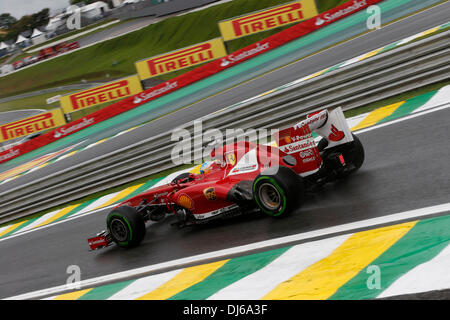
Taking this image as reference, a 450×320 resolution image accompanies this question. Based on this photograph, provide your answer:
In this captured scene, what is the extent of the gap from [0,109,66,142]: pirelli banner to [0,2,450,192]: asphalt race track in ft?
30.9

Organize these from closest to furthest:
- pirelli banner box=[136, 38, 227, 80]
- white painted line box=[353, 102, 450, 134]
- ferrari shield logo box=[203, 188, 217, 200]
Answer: ferrari shield logo box=[203, 188, 217, 200] → white painted line box=[353, 102, 450, 134] → pirelli banner box=[136, 38, 227, 80]

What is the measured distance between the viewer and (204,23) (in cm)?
4247

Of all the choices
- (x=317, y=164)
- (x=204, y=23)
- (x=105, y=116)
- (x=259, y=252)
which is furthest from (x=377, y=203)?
(x=204, y=23)

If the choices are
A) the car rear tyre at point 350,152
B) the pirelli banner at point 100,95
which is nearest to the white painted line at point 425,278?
the car rear tyre at point 350,152

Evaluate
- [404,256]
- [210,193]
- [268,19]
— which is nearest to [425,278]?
[404,256]

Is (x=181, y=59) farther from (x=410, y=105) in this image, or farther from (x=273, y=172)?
(x=273, y=172)

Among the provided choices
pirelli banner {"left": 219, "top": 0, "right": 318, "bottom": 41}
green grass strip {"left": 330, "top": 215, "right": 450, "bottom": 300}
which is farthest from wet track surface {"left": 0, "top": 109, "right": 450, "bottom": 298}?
pirelli banner {"left": 219, "top": 0, "right": 318, "bottom": 41}

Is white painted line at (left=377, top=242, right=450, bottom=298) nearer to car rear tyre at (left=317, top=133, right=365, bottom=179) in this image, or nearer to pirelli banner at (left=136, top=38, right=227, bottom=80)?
car rear tyre at (left=317, top=133, right=365, bottom=179)

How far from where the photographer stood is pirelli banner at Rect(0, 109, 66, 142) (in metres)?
26.9

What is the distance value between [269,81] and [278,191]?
10833 mm

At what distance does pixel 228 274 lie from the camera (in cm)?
545

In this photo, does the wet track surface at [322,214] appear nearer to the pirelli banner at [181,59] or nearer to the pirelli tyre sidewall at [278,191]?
the pirelli tyre sidewall at [278,191]

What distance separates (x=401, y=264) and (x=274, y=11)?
2134 cm

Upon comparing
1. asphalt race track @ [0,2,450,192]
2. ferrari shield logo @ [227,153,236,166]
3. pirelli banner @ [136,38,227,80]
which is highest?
pirelli banner @ [136,38,227,80]
